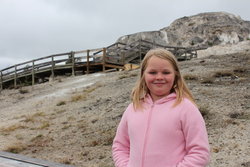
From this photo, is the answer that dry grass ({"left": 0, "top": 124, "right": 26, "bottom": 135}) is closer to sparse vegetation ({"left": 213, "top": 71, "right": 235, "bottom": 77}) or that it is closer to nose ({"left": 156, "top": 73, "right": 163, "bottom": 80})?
sparse vegetation ({"left": 213, "top": 71, "right": 235, "bottom": 77})

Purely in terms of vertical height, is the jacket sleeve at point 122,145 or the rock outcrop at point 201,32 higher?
the rock outcrop at point 201,32

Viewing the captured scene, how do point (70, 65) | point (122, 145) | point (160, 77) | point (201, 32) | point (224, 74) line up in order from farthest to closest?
point (201, 32) < point (70, 65) < point (224, 74) < point (122, 145) < point (160, 77)

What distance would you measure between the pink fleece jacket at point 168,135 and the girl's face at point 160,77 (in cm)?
7

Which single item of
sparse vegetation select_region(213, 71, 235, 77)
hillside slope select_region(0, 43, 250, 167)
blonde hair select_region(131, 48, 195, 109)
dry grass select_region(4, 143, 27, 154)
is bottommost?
dry grass select_region(4, 143, 27, 154)

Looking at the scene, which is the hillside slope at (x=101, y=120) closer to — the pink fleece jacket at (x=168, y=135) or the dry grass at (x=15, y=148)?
the dry grass at (x=15, y=148)

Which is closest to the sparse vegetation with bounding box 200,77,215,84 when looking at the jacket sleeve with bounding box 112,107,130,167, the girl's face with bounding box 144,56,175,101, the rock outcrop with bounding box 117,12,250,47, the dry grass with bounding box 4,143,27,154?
the dry grass with bounding box 4,143,27,154

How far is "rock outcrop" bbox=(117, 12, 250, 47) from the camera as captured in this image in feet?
183

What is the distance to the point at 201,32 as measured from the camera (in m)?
60.3

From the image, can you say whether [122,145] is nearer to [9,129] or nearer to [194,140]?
[194,140]

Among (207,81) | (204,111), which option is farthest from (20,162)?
(207,81)

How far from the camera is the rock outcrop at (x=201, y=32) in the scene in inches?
2200

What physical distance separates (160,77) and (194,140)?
512 mm

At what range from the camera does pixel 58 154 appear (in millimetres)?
8805

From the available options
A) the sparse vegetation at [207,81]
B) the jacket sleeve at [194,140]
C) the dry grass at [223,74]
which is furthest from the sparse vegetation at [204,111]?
the jacket sleeve at [194,140]
